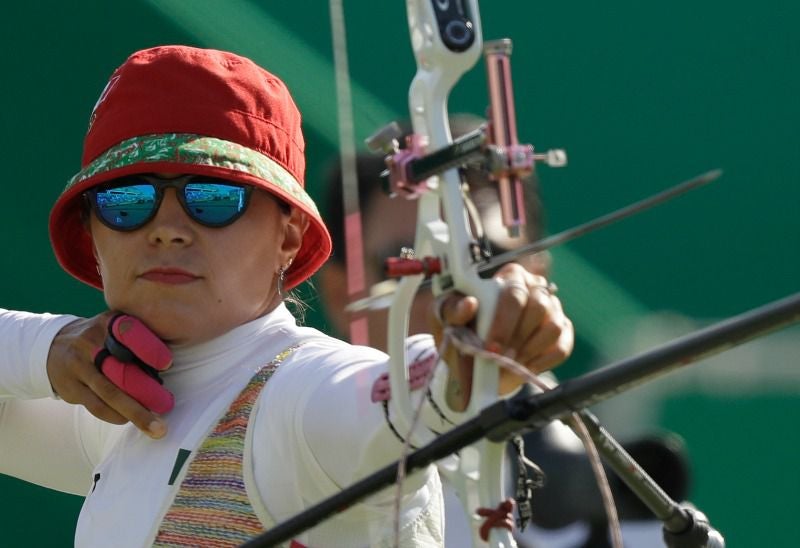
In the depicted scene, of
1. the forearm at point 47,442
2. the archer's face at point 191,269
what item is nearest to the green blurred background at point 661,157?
the forearm at point 47,442

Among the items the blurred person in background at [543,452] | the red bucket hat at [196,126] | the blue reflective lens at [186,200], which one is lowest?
the blurred person in background at [543,452]

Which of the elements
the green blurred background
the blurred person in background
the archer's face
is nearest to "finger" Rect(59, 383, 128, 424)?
the archer's face

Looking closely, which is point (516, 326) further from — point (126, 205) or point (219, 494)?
point (126, 205)

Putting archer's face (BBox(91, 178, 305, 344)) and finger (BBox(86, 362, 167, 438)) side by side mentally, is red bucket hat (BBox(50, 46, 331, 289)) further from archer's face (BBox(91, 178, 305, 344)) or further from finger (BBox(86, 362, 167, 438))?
finger (BBox(86, 362, 167, 438))

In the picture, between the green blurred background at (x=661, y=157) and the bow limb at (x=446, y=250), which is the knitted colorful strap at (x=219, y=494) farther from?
the green blurred background at (x=661, y=157)

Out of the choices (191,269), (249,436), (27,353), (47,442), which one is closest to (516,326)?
(249,436)

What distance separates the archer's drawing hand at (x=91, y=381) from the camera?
5.43 ft

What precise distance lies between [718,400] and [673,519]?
1097 mm

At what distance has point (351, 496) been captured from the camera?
114 cm

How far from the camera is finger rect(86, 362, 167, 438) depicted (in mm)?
1641

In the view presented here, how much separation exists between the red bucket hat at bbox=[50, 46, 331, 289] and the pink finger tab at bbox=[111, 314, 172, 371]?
164 mm

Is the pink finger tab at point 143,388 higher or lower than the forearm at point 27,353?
lower

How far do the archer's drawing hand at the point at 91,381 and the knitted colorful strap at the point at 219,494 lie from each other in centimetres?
11

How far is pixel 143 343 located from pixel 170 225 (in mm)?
133
